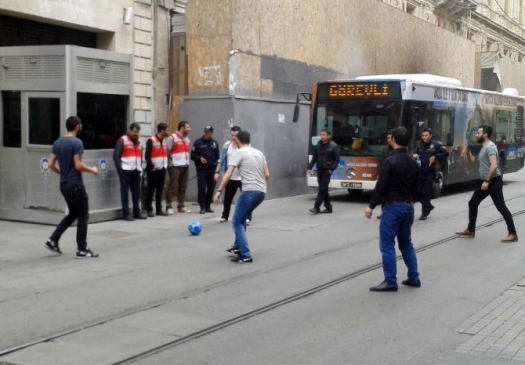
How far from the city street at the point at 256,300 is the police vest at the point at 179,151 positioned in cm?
225

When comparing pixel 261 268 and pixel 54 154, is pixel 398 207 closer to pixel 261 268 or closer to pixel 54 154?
pixel 261 268

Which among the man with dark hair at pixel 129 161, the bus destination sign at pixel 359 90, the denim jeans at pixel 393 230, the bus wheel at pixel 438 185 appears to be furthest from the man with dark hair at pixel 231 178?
the bus wheel at pixel 438 185

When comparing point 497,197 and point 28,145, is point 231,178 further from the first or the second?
point 497,197

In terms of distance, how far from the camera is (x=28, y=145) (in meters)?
13.9

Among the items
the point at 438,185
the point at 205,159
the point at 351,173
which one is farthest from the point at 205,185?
the point at 438,185

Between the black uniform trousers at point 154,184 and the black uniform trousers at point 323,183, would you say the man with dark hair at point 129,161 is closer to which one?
the black uniform trousers at point 154,184

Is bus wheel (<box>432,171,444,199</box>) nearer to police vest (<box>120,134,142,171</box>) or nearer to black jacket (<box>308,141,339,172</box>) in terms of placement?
black jacket (<box>308,141,339,172</box>)

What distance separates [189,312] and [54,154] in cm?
388

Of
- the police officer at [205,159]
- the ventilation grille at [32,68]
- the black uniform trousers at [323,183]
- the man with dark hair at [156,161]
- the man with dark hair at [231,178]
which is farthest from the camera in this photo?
the black uniform trousers at [323,183]

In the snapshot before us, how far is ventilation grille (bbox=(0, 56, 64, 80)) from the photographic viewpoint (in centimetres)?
1356

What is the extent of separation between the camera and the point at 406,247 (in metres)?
8.86

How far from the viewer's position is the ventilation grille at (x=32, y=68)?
13562 millimetres

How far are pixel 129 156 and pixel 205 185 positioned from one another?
2.03 meters

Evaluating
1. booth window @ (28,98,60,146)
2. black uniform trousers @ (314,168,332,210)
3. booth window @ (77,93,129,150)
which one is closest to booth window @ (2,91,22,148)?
booth window @ (28,98,60,146)
